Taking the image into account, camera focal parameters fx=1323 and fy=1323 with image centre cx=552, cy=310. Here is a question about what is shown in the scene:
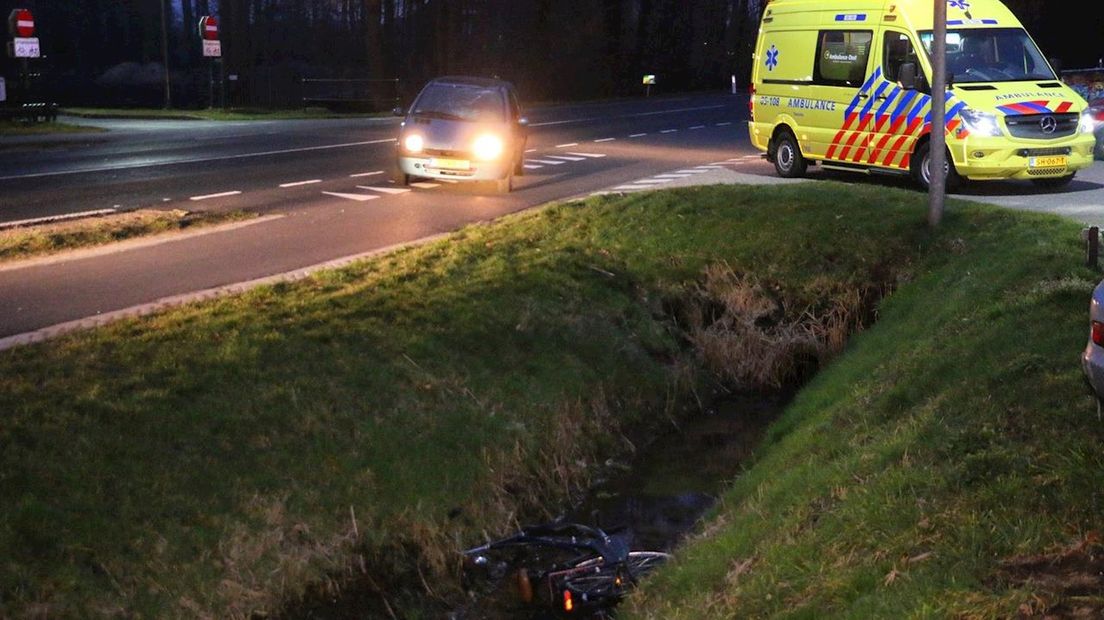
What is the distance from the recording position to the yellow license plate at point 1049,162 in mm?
17219

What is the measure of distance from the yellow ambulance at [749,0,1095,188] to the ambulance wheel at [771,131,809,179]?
0.05ft

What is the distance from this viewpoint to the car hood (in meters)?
19.5

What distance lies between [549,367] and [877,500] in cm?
485

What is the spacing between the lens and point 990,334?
8.10 m

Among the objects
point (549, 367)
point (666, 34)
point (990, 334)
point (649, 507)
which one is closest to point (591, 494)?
point (649, 507)

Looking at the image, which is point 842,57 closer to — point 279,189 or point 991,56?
point 991,56

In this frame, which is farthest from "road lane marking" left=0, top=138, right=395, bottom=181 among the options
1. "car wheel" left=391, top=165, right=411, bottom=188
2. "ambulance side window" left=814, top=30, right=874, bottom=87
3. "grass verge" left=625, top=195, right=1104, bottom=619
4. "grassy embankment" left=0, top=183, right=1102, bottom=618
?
"grass verge" left=625, top=195, right=1104, bottom=619

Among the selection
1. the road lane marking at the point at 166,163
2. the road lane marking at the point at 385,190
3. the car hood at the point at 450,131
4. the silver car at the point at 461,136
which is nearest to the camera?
the road lane marking at the point at 385,190

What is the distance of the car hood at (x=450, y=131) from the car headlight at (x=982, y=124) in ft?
21.9

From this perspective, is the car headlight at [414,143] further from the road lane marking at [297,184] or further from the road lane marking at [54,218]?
the road lane marking at [54,218]

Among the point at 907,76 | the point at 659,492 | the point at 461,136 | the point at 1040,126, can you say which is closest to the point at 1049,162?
the point at 1040,126

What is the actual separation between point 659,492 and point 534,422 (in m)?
1.03

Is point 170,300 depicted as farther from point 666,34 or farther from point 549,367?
point 666,34

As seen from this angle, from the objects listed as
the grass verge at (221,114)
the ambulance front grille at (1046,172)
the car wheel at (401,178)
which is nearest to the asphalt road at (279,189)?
the car wheel at (401,178)
